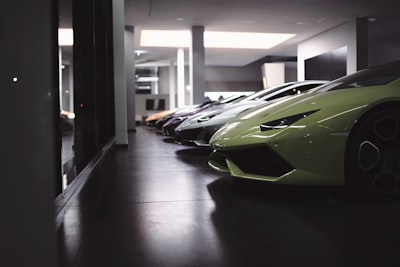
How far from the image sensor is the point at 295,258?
1548mm

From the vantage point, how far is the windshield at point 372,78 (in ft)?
8.94

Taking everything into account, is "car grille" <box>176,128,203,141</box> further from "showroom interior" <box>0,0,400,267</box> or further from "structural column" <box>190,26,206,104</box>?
"structural column" <box>190,26,206,104</box>

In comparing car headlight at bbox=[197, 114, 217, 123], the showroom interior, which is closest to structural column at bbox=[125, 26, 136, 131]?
the showroom interior

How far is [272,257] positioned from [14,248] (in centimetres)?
105

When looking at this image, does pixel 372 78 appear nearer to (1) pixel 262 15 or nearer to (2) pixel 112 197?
(2) pixel 112 197

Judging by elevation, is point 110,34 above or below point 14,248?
above

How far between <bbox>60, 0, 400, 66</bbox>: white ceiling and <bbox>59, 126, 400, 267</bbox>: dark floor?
739 cm

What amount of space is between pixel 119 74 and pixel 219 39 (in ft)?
30.0

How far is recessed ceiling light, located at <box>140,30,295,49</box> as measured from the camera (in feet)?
45.4

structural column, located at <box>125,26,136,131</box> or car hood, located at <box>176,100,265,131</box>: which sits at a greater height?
structural column, located at <box>125,26,136,131</box>

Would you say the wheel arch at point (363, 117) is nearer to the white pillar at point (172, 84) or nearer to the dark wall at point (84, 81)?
the dark wall at point (84, 81)

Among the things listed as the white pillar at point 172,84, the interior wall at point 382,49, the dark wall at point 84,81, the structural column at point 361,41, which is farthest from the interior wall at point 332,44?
the dark wall at point 84,81

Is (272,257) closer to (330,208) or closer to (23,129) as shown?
(330,208)

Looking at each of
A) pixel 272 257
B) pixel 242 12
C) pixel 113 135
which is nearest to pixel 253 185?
pixel 272 257
